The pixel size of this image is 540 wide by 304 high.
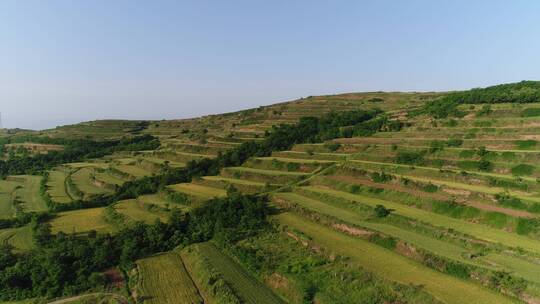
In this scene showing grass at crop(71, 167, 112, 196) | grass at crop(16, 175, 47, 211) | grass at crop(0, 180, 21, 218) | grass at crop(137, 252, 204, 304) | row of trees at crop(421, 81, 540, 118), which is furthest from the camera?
grass at crop(71, 167, 112, 196)

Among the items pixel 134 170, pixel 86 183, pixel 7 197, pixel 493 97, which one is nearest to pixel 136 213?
pixel 134 170

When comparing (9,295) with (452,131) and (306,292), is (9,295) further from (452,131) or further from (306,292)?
(452,131)

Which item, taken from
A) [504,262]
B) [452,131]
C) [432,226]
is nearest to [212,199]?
[432,226]

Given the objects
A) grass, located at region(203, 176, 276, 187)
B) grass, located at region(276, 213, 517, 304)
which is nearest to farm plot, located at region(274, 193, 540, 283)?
grass, located at region(276, 213, 517, 304)

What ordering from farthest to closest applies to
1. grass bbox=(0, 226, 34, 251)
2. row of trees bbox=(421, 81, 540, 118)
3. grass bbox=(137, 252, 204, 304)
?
row of trees bbox=(421, 81, 540, 118)
grass bbox=(0, 226, 34, 251)
grass bbox=(137, 252, 204, 304)

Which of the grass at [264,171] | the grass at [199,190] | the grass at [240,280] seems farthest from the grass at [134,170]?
the grass at [240,280]

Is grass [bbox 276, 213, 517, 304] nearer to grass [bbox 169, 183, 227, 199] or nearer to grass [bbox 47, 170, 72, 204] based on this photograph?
grass [bbox 169, 183, 227, 199]

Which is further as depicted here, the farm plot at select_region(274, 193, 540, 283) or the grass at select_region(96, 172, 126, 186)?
the grass at select_region(96, 172, 126, 186)

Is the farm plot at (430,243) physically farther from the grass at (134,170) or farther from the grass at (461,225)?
the grass at (134,170)
